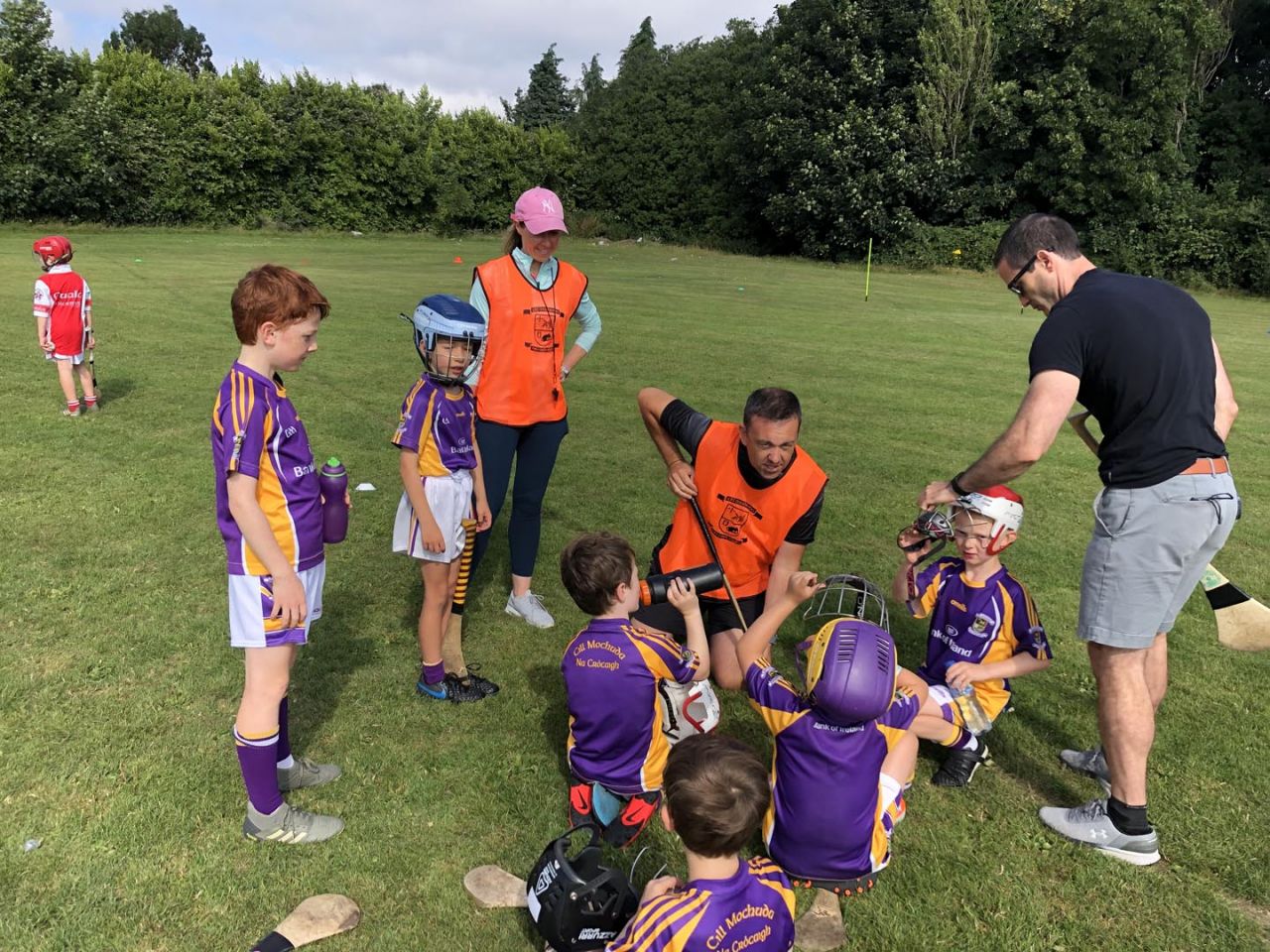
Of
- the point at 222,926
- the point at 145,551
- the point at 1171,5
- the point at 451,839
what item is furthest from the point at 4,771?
the point at 1171,5

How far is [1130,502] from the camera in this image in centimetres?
343

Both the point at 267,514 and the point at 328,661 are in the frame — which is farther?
the point at 328,661

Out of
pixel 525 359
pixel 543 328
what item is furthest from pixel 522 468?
pixel 543 328

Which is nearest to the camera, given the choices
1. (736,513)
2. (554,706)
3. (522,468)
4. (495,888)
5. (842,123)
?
(495,888)

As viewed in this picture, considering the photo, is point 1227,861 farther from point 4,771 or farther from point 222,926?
point 4,771

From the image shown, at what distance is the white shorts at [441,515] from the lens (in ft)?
13.7

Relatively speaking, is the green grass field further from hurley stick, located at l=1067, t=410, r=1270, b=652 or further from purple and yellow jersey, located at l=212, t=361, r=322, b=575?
purple and yellow jersey, located at l=212, t=361, r=322, b=575

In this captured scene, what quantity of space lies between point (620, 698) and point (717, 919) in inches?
43.7

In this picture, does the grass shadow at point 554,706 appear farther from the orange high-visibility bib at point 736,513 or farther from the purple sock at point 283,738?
the purple sock at point 283,738

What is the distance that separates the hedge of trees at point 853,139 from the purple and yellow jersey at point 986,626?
3808 cm

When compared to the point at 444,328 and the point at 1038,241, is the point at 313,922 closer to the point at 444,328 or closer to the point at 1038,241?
the point at 444,328

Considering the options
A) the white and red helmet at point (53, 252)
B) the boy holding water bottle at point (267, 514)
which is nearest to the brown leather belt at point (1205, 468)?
the boy holding water bottle at point (267, 514)

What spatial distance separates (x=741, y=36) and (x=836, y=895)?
197 ft

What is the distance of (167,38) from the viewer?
9494 centimetres
